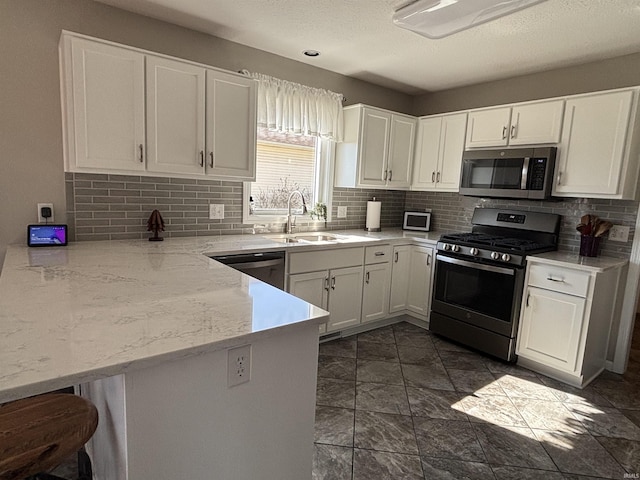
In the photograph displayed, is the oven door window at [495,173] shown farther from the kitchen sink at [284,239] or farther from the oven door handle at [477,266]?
the kitchen sink at [284,239]

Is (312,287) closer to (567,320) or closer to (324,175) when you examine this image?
(324,175)

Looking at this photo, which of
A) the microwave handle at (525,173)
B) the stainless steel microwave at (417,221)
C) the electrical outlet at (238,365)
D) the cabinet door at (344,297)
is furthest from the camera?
the stainless steel microwave at (417,221)

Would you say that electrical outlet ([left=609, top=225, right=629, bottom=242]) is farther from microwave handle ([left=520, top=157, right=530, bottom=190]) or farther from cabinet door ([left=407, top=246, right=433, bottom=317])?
cabinet door ([left=407, top=246, right=433, bottom=317])

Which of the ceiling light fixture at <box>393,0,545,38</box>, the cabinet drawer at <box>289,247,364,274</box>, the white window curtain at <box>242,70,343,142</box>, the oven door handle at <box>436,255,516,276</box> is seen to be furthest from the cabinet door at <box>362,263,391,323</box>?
the ceiling light fixture at <box>393,0,545,38</box>

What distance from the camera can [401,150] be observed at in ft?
13.1

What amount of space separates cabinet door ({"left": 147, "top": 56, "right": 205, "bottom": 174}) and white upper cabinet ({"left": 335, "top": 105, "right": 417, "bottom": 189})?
1.61 m

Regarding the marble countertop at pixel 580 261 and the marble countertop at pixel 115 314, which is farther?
the marble countertop at pixel 580 261

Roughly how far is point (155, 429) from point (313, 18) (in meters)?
2.57

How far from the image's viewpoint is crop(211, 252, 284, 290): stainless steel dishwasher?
2553 millimetres

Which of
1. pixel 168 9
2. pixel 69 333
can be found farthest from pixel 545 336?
pixel 168 9

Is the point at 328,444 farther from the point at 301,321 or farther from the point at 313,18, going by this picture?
the point at 313,18

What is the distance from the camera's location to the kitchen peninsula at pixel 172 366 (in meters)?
0.96

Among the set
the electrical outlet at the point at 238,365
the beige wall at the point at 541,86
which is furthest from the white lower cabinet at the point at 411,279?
the electrical outlet at the point at 238,365

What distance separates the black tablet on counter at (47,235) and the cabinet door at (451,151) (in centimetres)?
333
